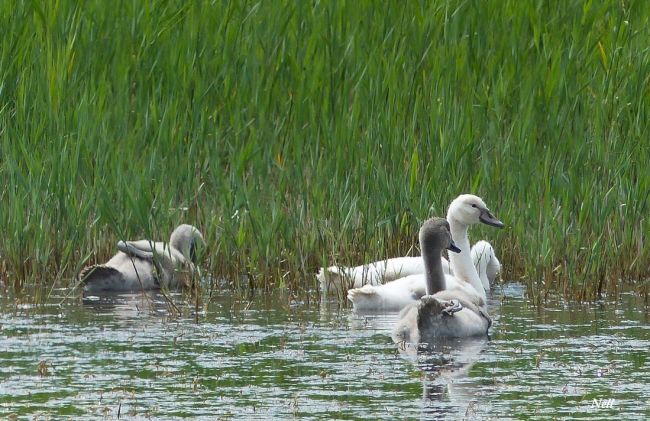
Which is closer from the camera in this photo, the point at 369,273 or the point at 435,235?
the point at 435,235

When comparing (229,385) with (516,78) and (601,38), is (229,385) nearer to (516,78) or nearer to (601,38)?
(516,78)

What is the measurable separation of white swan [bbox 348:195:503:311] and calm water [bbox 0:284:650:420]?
0.49 ft

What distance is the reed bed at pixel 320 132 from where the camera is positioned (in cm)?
1027

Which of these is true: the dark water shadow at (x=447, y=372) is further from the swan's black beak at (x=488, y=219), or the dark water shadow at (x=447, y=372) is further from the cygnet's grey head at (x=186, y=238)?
the cygnet's grey head at (x=186, y=238)

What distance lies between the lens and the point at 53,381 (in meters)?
6.98

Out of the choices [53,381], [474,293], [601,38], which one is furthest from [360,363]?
[601,38]

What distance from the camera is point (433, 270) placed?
9.44m

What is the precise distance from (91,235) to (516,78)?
361 cm

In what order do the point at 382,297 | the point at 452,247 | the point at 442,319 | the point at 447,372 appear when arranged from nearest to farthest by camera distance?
1. the point at 447,372
2. the point at 442,319
3. the point at 382,297
4. the point at 452,247

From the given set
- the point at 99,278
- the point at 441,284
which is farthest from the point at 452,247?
the point at 99,278

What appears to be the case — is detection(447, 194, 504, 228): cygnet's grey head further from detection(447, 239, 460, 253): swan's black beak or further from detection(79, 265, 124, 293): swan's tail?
detection(79, 265, 124, 293): swan's tail

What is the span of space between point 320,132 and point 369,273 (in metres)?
1.91

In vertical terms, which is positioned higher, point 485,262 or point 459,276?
point 485,262

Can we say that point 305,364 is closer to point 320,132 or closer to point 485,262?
point 485,262
